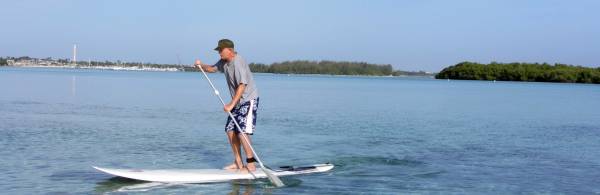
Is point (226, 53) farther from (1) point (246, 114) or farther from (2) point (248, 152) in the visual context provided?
(2) point (248, 152)

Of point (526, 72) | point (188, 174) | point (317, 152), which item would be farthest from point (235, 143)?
point (526, 72)

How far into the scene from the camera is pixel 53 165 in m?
11.1

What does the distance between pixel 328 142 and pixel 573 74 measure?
509ft

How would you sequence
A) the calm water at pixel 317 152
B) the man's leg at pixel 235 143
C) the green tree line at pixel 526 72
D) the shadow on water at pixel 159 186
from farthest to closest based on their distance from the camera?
1. the green tree line at pixel 526 72
2. the man's leg at pixel 235 143
3. the calm water at pixel 317 152
4. the shadow on water at pixel 159 186

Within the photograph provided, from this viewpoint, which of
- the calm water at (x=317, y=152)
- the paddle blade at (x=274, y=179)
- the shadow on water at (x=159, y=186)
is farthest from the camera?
the calm water at (x=317, y=152)

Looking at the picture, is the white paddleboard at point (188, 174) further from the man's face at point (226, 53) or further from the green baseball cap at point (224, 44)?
the green baseball cap at point (224, 44)

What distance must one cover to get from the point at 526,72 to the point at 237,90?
16260 cm

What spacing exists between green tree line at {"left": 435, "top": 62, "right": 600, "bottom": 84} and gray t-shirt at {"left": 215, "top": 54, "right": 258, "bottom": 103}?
15855 cm

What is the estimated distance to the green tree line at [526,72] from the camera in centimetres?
15950

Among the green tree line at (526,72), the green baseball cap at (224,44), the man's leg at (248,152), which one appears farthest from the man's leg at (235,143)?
the green tree line at (526,72)

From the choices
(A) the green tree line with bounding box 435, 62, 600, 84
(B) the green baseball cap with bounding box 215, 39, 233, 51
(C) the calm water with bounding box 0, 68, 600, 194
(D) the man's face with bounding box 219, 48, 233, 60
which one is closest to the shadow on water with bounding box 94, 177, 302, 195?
(C) the calm water with bounding box 0, 68, 600, 194

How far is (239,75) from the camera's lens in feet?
31.6

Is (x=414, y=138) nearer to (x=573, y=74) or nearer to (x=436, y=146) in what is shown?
(x=436, y=146)

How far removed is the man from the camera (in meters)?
9.64
